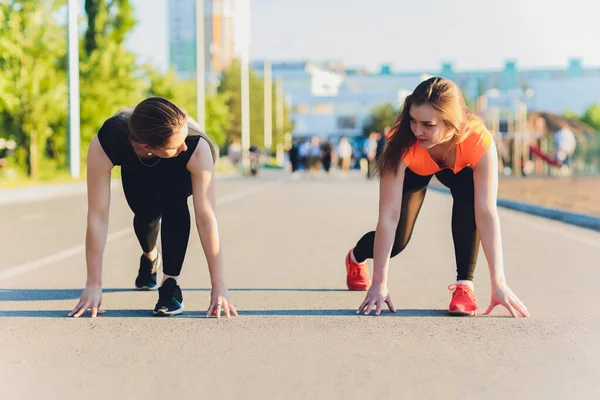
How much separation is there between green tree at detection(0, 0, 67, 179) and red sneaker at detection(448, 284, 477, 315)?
2366 centimetres

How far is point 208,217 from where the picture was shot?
6.12 m

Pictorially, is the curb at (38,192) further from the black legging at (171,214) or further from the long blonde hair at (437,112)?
the long blonde hair at (437,112)

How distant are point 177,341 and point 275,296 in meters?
1.87

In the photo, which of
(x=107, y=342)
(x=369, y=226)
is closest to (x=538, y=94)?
(x=369, y=226)

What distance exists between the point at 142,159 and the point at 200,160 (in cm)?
35

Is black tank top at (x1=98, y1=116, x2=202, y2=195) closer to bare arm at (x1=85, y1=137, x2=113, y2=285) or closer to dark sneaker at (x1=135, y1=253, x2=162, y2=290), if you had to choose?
bare arm at (x1=85, y1=137, x2=113, y2=285)

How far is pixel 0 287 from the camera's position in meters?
7.83

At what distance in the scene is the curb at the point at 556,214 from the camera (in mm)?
14527

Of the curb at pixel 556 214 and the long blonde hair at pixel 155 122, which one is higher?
the long blonde hair at pixel 155 122

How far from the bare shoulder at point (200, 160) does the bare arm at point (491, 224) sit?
4.99ft

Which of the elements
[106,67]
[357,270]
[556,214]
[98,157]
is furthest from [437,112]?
[106,67]

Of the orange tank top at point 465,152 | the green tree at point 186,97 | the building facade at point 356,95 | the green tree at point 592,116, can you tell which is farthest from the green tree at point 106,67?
the green tree at point 592,116

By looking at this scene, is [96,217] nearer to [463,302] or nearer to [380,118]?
[463,302]

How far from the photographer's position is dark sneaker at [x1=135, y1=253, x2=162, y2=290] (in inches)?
291
